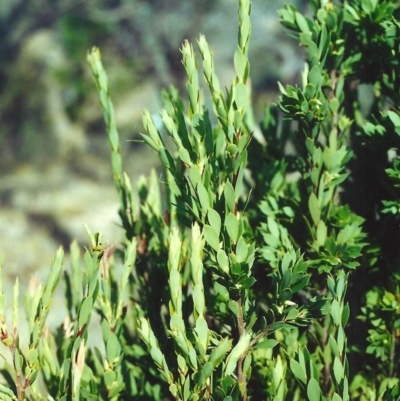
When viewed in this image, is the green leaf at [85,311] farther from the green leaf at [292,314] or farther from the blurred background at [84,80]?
the blurred background at [84,80]

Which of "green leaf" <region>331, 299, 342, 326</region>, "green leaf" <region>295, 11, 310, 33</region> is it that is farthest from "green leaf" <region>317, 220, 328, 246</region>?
"green leaf" <region>295, 11, 310, 33</region>

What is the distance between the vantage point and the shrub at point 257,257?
0.63 metres

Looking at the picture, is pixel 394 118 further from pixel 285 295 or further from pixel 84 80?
pixel 84 80

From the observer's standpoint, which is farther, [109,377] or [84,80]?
[84,80]

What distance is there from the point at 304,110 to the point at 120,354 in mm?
429

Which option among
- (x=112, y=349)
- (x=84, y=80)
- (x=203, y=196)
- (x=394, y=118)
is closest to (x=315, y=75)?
(x=394, y=118)

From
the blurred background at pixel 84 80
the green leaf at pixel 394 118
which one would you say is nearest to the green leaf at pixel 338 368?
the green leaf at pixel 394 118

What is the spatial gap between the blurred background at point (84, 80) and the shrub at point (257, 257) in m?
1.58

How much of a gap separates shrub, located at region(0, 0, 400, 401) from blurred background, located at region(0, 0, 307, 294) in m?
1.58

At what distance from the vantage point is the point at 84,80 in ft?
8.74

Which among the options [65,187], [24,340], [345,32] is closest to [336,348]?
[345,32]

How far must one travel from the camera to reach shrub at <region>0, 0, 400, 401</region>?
63cm

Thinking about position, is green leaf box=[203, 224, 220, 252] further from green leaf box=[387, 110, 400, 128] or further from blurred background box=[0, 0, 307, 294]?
blurred background box=[0, 0, 307, 294]

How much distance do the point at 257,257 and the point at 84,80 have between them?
2077 millimetres
